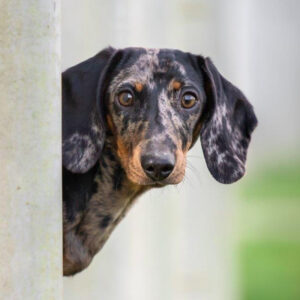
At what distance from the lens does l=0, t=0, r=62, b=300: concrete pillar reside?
261 cm

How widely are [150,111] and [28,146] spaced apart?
3.43 feet

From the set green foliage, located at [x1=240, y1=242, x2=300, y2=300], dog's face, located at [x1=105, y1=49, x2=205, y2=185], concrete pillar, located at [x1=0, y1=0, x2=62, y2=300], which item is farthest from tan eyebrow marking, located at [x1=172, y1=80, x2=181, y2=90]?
green foliage, located at [x1=240, y1=242, x2=300, y2=300]

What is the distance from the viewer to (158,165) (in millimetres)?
3391

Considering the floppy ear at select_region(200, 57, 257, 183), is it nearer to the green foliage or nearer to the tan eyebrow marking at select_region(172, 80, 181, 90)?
the tan eyebrow marking at select_region(172, 80, 181, 90)

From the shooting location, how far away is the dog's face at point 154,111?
136 inches

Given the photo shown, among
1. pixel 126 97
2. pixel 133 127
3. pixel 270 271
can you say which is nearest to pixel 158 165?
pixel 133 127

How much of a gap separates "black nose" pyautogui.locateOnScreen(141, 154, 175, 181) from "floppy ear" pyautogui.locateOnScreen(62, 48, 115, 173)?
29 centimetres

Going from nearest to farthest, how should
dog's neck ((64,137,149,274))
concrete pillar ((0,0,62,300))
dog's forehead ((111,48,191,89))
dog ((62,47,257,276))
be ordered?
1. concrete pillar ((0,0,62,300))
2. dog ((62,47,257,276))
3. dog's forehead ((111,48,191,89))
4. dog's neck ((64,137,149,274))

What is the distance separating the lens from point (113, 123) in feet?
12.2

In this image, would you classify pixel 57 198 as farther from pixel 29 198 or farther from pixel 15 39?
pixel 15 39

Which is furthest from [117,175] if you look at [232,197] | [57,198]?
[232,197]

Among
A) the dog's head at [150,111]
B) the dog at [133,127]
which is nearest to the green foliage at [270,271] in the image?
the dog at [133,127]

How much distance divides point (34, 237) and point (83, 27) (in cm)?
347

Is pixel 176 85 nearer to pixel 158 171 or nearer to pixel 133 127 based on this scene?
pixel 133 127
